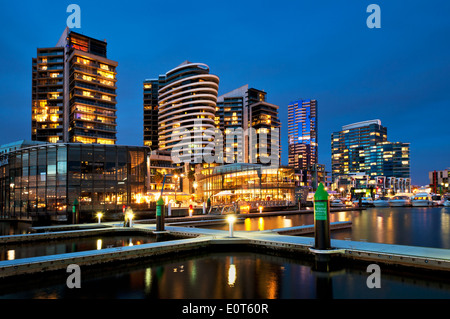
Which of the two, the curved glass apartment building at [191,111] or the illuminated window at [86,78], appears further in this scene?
the curved glass apartment building at [191,111]

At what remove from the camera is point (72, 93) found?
98.0 meters

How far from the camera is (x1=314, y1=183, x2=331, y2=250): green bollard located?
14.8 meters

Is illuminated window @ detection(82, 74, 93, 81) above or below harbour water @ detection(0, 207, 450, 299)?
above

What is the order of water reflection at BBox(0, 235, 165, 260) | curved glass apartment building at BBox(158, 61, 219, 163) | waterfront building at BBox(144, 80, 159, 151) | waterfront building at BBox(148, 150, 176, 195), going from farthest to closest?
waterfront building at BBox(144, 80, 159, 151)
curved glass apartment building at BBox(158, 61, 219, 163)
waterfront building at BBox(148, 150, 176, 195)
water reflection at BBox(0, 235, 165, 260)

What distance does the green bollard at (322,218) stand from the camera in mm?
14805

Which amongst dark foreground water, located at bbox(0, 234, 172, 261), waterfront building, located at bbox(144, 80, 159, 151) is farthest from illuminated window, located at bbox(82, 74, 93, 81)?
dark foreground water, located at bbox(0, 234, 172, 261)

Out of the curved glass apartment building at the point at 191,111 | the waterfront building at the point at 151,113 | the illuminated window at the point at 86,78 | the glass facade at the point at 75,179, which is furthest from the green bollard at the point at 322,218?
the waterfront building at the point at 151,113

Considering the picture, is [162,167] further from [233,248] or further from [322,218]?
[322,218]

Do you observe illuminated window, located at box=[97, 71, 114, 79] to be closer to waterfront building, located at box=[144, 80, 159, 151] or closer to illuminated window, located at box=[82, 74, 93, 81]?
illuminated window, located at box=[82, 74, 93, 81]

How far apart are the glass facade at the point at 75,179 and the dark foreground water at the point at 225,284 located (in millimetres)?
27479

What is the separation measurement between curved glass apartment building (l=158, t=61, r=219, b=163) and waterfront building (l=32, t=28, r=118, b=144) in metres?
42.4

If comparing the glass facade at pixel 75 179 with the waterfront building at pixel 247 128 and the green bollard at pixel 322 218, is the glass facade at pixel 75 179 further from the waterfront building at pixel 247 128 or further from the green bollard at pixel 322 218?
the waterfront building at pixel 247 128
